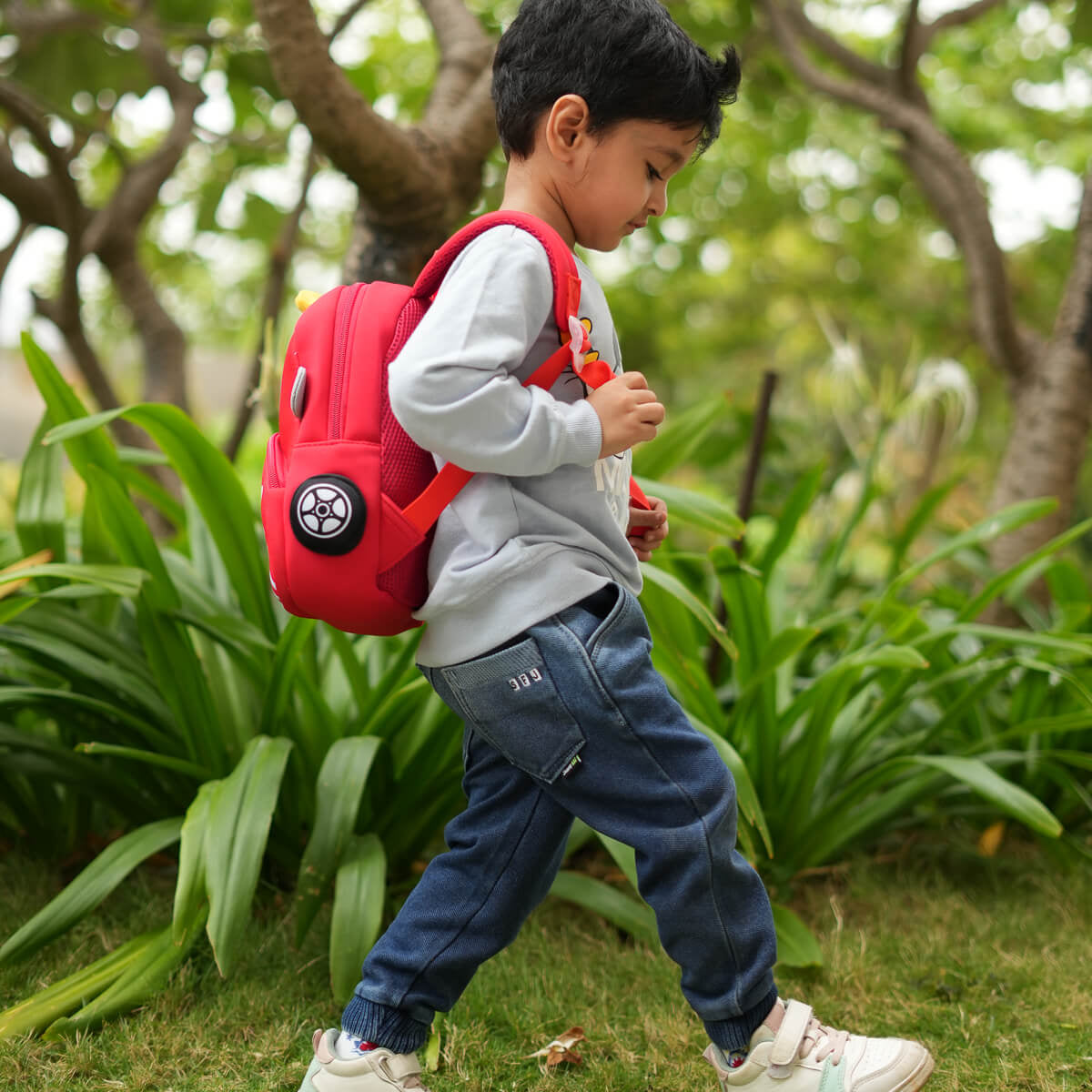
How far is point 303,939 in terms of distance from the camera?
182 centimetres

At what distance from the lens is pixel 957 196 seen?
3354 millimetres

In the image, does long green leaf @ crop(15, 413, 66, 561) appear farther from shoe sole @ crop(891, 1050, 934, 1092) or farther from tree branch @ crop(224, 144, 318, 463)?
shoe sole @ crop(891, 1050, 934, 1092)

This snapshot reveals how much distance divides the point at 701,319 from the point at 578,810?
8.48 meters

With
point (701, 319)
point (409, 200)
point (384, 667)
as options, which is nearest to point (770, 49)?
point (409, 200)

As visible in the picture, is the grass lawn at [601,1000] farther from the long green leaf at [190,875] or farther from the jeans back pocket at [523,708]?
the jeans back pocket at [523,708]

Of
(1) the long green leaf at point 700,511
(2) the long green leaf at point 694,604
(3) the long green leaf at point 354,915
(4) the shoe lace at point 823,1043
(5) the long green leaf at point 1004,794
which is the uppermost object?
(1) the long green leaf at point 700,511

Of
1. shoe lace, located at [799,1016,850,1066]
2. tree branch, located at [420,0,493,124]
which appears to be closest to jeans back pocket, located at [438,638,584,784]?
shoe lace, located at [799,1016,850,1066]

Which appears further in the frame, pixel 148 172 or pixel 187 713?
pixel 148 172

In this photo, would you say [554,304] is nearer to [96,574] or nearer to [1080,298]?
[96,574]

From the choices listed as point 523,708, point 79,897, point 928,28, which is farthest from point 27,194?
point 928,28

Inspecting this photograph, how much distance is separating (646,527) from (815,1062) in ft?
2.26

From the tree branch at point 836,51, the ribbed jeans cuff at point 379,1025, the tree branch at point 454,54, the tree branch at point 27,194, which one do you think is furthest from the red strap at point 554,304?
the tree branch at point 836,51

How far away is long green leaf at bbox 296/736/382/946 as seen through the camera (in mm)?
1726

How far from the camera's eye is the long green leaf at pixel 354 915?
1627mm
